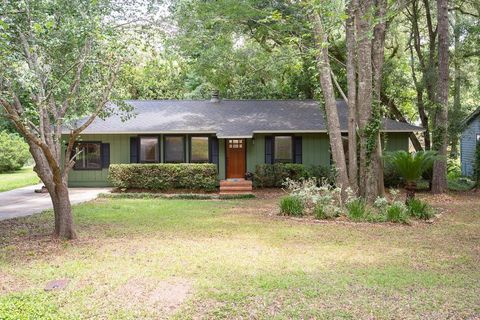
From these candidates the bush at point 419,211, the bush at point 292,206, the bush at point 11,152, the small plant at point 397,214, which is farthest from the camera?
the bush at point 11,152

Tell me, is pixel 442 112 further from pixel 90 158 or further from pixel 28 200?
pixel 28 200

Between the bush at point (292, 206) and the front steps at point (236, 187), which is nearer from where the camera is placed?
the bush at point (292, 206)

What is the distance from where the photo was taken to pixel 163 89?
3072 cm

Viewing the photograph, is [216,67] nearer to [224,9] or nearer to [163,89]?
[224,9]

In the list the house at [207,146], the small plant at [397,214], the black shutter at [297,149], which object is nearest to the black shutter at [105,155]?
the house at [207,146]

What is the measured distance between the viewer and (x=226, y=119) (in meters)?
18.7

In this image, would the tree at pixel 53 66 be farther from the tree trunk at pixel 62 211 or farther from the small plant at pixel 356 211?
the small plant at pixel 356 211

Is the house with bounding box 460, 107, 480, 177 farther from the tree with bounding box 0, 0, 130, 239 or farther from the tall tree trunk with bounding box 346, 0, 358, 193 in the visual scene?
the tree with bounding box 0, 0, 130, 239

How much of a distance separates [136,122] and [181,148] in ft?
7.40

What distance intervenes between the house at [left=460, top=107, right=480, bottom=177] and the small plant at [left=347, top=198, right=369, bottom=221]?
1308cm

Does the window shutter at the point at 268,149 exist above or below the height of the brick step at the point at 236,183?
above

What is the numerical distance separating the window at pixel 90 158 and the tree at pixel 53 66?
976cm

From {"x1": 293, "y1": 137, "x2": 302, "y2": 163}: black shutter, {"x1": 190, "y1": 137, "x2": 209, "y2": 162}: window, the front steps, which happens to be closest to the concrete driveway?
{"x1": 190, "y1": 137, "x2": 209, "y2": 162}: window

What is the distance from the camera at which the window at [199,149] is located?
17.8 meters
